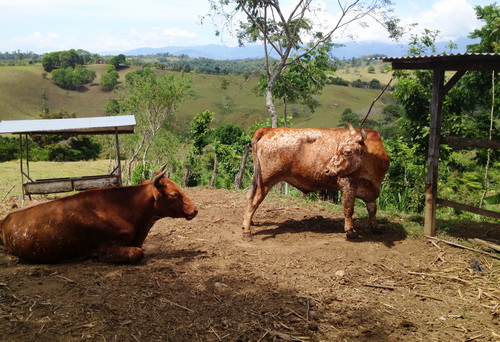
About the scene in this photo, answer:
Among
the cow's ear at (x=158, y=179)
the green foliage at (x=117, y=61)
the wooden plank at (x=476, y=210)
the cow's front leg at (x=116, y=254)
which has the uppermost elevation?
the green foliage at (x=117, y=61)

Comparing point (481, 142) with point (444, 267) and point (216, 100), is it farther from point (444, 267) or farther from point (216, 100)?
point (216, 100)

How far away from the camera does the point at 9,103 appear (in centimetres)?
7288

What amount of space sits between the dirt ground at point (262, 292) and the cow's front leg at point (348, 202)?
23 cm

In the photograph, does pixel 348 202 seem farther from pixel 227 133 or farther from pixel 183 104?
pixel 183 104

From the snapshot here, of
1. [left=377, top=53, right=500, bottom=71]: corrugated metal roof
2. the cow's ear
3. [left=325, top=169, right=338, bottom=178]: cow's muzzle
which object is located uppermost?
[left=377, top=53, right=500, bottom=71]: corrugated metal roof

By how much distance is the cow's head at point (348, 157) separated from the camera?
279 inches

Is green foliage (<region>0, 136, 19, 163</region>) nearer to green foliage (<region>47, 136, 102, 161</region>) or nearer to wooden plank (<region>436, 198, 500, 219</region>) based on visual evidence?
green foliage (<region>47, 136, 102, 161</region>)

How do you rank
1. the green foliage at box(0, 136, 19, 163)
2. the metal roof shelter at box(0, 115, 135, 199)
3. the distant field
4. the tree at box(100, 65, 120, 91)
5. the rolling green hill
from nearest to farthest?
the metal roof shelter at box(0, 115, 135, 199) < the distant field < the green foliage at box(0, 136, 19, 163) < the rolling green hill < the tree at box(100, 65, 120, 91)

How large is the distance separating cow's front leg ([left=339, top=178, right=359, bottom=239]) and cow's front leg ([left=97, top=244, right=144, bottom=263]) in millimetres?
3553

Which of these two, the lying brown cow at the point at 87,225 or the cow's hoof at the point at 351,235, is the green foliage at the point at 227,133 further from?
the lying brown cow at the point at 87,225

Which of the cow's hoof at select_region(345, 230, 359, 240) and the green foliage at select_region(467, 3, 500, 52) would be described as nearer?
the cow's hoof at select_region(345, 230, 359, 240)

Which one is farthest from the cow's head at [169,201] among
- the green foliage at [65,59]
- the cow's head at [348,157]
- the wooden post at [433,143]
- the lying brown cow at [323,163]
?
the green foliage at [65,59]

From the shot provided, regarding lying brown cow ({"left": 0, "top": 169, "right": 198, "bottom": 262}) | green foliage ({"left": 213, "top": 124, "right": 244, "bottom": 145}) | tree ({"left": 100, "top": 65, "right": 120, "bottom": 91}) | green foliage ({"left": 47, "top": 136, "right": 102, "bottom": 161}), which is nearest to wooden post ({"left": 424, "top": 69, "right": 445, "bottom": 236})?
lying brown cow ({"left": 0, "top": 169, "right": 198, "bottom": 262})

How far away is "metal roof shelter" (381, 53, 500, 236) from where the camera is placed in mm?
6430
